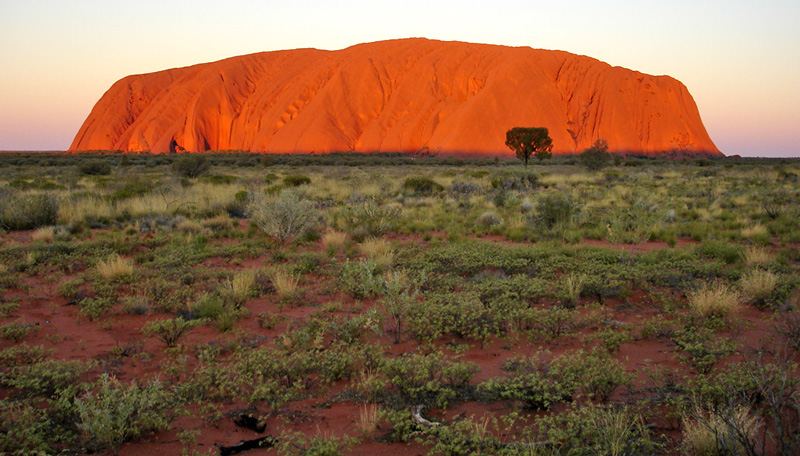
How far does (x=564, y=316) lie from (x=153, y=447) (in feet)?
12.6

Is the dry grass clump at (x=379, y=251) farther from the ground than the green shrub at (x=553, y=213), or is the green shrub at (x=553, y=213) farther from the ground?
the green shrub at (x=553, y=213)

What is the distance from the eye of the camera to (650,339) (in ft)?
15.1

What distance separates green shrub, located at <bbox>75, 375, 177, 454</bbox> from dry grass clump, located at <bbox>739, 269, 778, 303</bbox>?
618 cm

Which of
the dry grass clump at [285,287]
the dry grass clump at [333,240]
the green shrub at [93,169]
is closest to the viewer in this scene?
the dry grass clump at [285,287]

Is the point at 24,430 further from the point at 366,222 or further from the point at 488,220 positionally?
the point at 488,220

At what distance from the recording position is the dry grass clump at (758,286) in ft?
17.6

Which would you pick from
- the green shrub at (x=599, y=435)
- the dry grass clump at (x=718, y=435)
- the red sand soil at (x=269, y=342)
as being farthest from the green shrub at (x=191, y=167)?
the dry grass clump at (x=718, y=435)

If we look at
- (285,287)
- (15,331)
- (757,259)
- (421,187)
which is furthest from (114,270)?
(421,187)

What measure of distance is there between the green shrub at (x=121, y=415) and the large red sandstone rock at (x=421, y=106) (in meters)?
59.7

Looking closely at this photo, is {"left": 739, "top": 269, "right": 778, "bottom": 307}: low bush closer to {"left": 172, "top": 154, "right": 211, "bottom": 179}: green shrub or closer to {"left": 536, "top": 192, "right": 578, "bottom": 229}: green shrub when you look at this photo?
{"left": 536, "top": 192, "right": 578, "bottom": 229}: green shrub

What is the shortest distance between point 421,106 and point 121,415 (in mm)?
69412

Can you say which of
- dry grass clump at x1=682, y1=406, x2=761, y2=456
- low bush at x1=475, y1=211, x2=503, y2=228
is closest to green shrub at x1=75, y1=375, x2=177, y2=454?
dry grass clump at x1=682, y1=406, x2=761, y2=456

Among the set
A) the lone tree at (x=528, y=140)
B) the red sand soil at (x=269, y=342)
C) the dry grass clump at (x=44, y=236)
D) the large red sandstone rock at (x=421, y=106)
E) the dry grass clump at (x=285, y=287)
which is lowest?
the red sand soil at (x=269, y=342)

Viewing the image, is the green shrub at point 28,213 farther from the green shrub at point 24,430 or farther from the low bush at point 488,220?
the low bush at point 488,220
